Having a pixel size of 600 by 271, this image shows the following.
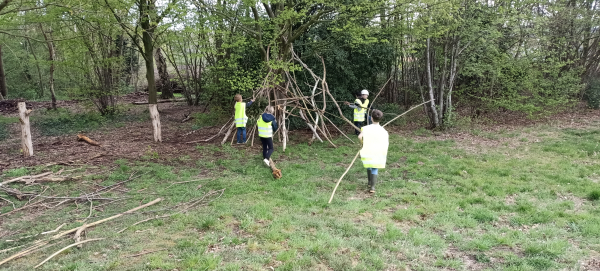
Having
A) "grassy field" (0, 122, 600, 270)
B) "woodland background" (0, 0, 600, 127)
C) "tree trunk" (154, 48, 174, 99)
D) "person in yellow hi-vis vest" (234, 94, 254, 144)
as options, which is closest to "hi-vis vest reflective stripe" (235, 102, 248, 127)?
"person in yellow hi-vis vest" (234, 94, 254, 144)

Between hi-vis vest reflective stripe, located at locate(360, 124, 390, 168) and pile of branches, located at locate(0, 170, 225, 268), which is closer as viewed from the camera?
pile of branches, located at locate(0, 170, 225, 268)

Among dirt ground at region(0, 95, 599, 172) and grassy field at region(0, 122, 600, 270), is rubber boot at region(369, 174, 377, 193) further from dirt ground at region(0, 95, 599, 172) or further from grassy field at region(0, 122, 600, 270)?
dirt ground at region(0, 95, 599, 172)

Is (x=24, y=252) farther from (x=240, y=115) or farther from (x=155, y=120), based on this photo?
(x=240, y=115)

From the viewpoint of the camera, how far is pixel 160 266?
11.8ft

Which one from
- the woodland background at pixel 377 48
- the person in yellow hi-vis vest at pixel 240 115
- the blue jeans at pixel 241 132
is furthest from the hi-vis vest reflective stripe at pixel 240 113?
the woodland background at pixel 377 48

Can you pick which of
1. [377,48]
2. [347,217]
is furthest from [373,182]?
[377,48]

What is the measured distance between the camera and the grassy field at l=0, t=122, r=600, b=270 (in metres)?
3.79

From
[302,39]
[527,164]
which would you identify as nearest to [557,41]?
[527,164]

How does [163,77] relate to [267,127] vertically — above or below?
above

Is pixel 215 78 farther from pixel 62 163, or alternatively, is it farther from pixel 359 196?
pixel 359 196

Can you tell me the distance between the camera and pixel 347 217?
4.99 meters

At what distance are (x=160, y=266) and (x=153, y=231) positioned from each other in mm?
1031

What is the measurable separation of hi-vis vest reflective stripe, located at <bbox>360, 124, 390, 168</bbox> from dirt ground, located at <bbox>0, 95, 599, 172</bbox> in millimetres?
4335

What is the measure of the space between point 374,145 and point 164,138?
7.38 m
